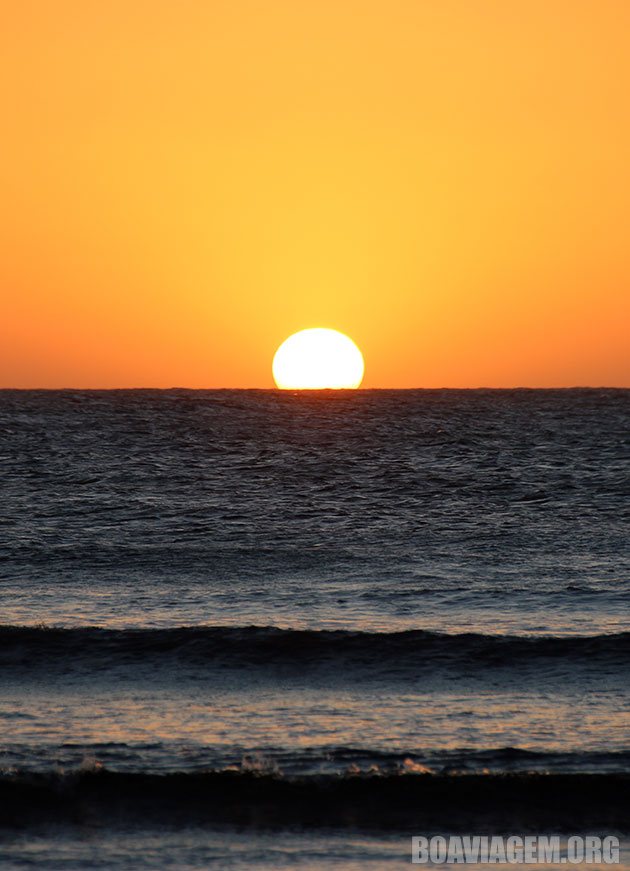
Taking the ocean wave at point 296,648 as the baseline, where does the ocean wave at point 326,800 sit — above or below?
below

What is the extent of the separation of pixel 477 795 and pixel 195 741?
3090 millimetres

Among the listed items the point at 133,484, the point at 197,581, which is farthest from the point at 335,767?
the point at 133,484

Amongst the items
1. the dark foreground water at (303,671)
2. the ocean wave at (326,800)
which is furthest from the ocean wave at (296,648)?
the ocean wave at (326,800)

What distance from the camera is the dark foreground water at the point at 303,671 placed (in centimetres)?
965

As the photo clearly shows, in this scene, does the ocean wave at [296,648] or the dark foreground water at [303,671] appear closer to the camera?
the dark foreground water at [303,671]

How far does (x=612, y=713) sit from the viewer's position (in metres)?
11.9

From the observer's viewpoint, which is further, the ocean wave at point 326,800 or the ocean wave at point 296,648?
the ocean wave at point 296,648

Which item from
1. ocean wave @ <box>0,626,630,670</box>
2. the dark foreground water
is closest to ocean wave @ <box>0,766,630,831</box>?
the dark foreground water

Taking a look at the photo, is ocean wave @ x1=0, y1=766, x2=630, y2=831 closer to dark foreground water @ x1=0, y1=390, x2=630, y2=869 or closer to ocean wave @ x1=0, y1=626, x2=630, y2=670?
dark foreground water @ x1=0, y1=390, x2=630, y2=869

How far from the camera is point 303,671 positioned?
14109 mm

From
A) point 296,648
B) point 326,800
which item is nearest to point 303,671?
point 296,648

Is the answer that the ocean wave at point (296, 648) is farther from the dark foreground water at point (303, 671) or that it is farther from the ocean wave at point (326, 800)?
the ocean wave at point (326, 800)

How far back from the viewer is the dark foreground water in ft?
31.7

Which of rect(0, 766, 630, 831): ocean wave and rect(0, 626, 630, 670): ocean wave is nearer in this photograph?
rect(0, 766, 630, 831): ocean wave
